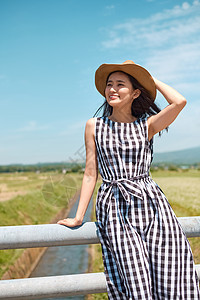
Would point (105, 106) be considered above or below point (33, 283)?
above

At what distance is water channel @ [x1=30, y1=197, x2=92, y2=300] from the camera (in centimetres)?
1433

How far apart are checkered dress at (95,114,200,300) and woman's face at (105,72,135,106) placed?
12.0 inches

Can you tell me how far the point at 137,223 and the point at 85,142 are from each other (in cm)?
69

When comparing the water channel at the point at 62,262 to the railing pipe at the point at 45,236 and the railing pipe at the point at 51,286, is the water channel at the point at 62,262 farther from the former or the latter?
the railing pipe at the point at 45,236

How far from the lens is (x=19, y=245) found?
2180 mm

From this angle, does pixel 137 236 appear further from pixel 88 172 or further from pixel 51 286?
pixel 51 286

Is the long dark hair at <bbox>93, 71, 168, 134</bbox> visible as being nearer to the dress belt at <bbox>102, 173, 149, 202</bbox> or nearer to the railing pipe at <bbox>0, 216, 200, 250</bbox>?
the dress belt at <bbox>102, 173, 149, 202</bbox>

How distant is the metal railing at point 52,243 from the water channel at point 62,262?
490 inches

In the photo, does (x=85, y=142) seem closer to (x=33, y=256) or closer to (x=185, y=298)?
(x=185, y=298)

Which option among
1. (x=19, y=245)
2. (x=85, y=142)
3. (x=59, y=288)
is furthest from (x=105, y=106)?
(x=59, y=288)

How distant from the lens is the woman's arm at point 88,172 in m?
2.28

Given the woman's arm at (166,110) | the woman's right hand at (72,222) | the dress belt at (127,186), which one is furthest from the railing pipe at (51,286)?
the woman's arm at (166,110)

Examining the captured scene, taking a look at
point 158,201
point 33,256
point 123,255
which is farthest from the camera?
point 33,256

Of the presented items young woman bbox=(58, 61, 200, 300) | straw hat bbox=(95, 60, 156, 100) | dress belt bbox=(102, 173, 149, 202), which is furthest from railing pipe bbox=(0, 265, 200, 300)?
straw hat bbox=(95, 60, 156, 100)
